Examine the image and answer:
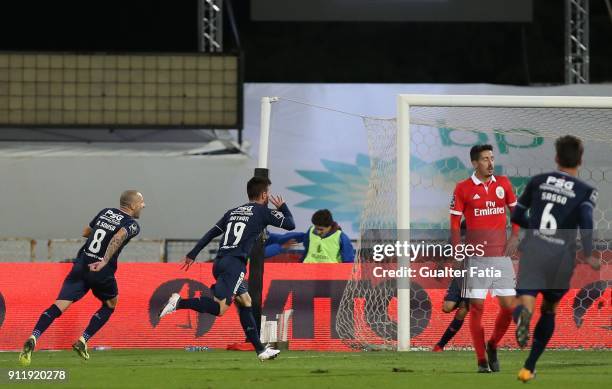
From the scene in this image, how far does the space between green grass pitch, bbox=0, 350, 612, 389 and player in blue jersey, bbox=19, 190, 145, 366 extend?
51 centimetres

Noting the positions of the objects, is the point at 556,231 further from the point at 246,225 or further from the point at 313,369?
the point at 246,225

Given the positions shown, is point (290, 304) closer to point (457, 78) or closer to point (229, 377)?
point (229, 377)

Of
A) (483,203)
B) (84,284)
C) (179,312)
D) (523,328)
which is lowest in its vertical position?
(179,312)

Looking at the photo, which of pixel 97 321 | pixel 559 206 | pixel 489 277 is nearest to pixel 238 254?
pixel 97 321

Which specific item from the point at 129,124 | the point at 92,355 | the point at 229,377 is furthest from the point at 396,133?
the point at 129,124

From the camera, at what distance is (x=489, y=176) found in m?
10.6

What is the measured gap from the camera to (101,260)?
12.0 m

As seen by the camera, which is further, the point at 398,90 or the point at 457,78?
the point at 457,78

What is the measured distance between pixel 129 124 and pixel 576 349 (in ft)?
29.4

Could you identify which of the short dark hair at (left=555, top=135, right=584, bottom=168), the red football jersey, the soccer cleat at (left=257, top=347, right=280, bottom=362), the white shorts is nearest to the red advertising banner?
the soccer cleat at (left=257, top=347, right=280, bottom=362)

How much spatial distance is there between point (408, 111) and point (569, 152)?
4946 mm

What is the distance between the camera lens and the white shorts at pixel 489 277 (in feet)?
32.1

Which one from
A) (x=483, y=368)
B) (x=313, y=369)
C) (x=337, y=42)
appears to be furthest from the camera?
(x=337, y=42)

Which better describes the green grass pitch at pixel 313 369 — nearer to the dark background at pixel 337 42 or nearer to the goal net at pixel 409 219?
the goal net at pixel 409 219
